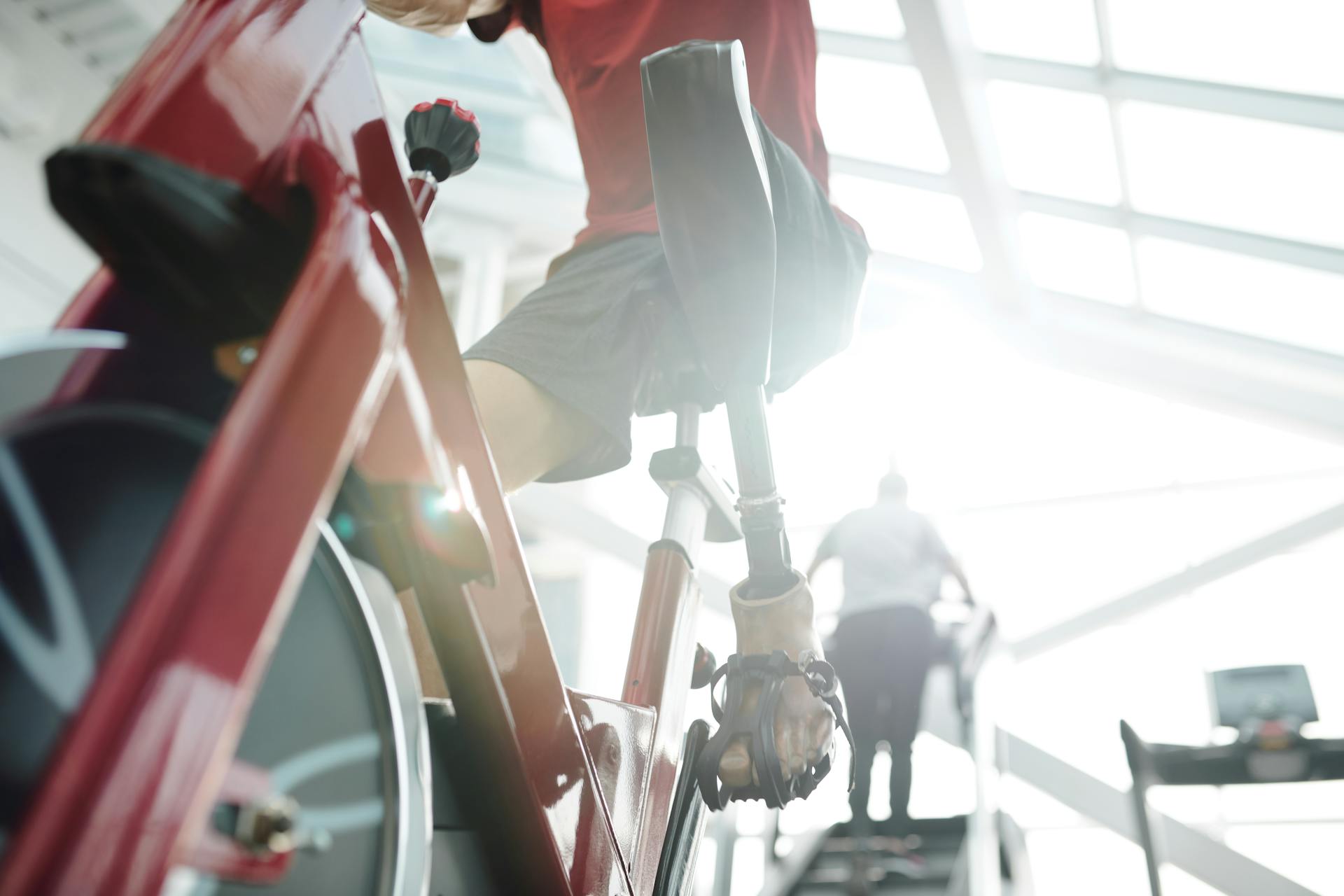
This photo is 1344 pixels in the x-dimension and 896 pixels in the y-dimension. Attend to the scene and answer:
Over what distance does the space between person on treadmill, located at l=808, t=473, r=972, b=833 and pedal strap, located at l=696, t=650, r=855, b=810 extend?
247 cm

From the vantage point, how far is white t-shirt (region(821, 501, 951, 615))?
3.65 metres

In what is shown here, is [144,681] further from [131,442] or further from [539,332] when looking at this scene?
[539,332]

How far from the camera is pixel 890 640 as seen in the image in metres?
3.61

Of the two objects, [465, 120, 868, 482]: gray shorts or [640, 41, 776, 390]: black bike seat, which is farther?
[465, 120, 868, 482]: gray shorts

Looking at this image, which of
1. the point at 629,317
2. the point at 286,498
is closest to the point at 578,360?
the point at 629,317

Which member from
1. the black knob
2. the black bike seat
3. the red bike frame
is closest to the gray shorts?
the black bike seat

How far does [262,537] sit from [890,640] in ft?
10.9

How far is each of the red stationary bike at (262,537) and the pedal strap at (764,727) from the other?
0.18 m

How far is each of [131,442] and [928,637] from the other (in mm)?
3335

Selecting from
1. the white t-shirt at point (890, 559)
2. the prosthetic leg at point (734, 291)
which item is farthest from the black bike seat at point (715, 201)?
→ the white t-shirt at point (890, 559)

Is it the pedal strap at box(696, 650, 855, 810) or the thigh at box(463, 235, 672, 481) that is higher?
the thigh at box(463, 235, 672, 481)

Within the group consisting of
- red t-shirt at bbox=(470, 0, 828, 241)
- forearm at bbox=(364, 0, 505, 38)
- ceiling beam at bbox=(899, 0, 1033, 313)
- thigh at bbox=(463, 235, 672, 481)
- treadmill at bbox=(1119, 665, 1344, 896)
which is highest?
ceiling beam at bbox=(899, 0, 1033, 313)

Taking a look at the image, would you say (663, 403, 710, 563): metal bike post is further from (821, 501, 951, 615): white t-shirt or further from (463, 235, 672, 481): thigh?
(821, 501, 951, 615): white t-shirt

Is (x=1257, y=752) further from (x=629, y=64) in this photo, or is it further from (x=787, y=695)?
(x=629, y=64)
